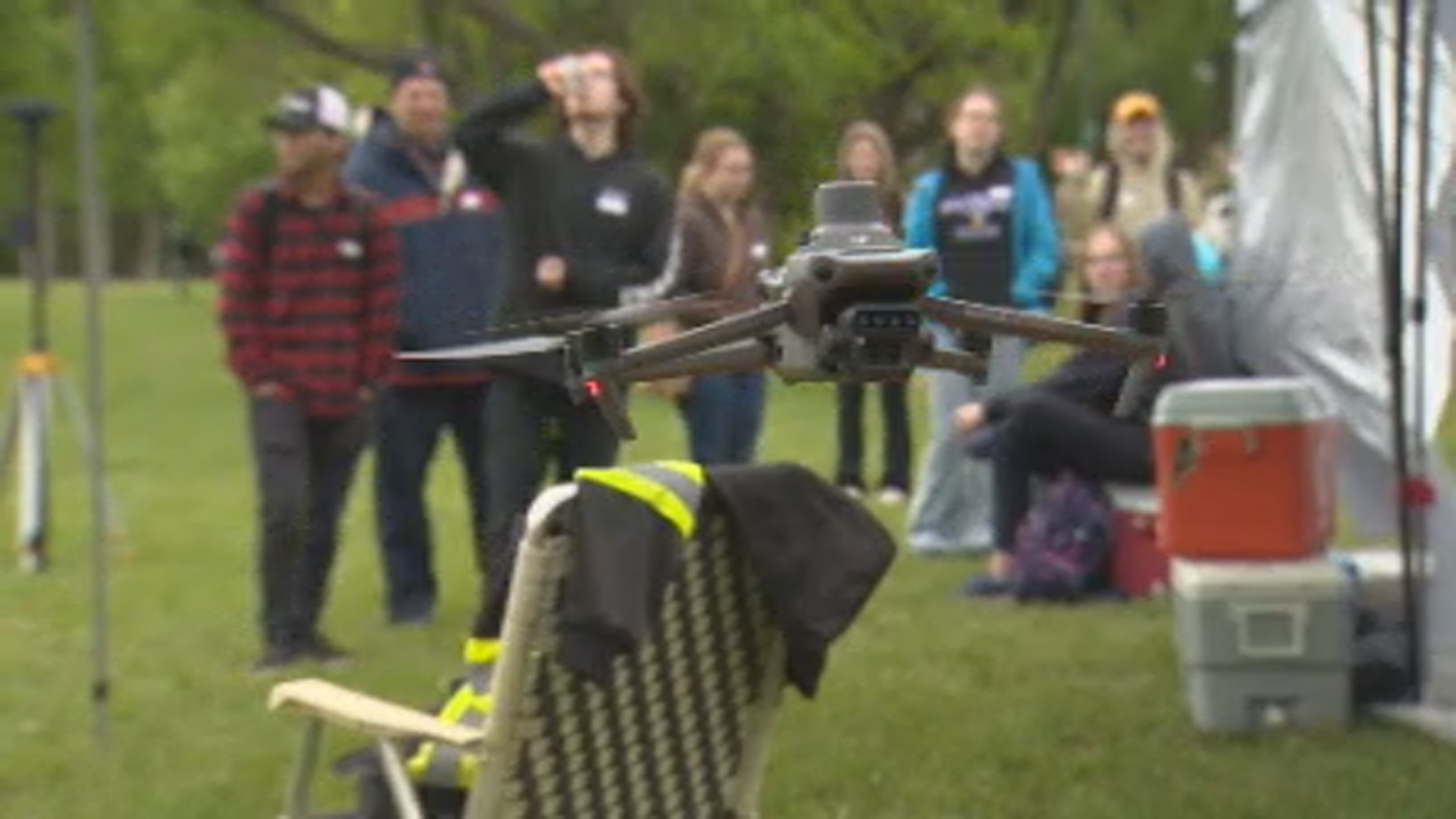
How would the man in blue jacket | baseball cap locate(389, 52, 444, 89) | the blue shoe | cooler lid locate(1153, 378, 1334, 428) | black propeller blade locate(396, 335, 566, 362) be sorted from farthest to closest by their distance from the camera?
1. the blue shoe
2. the man in blue jacket
3. baseball cap locate(389, 52, 444, 89)
4. cooler lid locate(1153, 378, 1334, 428)
5. black propeller blade locate(396, 335, 566, 362)

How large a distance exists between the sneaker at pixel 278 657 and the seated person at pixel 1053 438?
2294 millimetres

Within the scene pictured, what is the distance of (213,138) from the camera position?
1903 inches

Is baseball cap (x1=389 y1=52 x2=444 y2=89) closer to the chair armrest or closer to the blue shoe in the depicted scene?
the blue shoe

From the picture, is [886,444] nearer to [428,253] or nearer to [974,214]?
[974,214]

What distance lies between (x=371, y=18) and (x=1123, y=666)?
64.4 feet

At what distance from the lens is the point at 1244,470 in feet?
22.9

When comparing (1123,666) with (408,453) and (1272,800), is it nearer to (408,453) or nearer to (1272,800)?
(1272,800)

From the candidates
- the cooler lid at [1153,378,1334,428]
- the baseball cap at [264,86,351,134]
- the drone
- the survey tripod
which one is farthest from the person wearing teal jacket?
the drone


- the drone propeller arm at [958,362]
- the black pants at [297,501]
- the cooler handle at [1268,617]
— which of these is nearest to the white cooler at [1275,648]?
the cooler handle at [1268,617]

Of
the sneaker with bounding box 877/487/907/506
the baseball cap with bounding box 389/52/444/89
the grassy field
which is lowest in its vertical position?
the grassy field

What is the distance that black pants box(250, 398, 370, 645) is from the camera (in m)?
7.62

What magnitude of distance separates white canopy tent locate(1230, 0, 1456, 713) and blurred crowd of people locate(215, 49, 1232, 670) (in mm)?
526

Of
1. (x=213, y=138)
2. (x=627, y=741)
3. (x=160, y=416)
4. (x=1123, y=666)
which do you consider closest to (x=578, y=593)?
(x=627, y=741)

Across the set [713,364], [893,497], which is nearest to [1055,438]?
[893,497]
